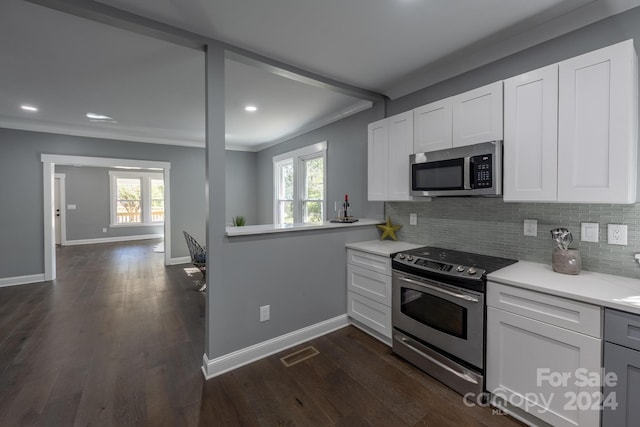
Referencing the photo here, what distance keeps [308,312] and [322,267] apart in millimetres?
458

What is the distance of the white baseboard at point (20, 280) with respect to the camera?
4254 mm

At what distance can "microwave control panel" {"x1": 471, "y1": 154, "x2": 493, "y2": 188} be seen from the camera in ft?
6.50

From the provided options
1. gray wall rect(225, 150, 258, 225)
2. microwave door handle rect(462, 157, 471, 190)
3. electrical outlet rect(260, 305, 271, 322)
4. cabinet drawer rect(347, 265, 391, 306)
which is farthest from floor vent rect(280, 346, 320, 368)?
gray wall rect(225, 150, 258, 225)

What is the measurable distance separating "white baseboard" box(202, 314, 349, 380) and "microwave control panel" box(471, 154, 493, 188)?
1.88m

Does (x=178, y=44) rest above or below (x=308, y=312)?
above

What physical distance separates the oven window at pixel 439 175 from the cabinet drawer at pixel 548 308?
828 millimetres

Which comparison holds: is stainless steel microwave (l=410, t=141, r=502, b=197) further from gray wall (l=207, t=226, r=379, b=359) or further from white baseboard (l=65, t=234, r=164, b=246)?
white baseboard (l=65, t=234, r=164, b=246)

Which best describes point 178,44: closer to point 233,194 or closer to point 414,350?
point 414,350

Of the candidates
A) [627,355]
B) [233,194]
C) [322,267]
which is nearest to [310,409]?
[322,267]

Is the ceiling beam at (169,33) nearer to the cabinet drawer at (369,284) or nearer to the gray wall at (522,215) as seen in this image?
the gray wall at (522,215)

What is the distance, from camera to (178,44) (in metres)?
2.10

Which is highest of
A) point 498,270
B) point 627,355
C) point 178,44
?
point 178,44

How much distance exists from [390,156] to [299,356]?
6.85ft

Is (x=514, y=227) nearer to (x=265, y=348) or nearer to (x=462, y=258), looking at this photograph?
(x=462, y=258)
